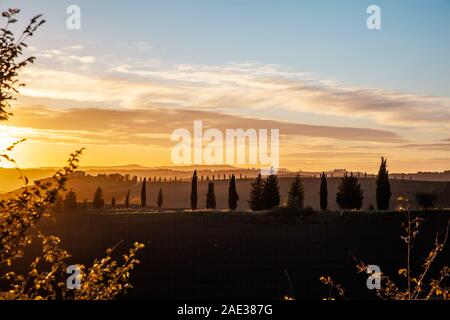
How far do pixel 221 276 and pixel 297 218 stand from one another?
26.4 m

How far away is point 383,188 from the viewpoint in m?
72.1

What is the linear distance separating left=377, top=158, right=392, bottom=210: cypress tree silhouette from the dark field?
11559mm

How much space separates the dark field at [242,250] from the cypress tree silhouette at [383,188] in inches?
455

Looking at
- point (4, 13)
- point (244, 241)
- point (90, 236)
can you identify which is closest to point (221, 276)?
point (244, 241)

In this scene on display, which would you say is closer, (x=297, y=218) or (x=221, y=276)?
(x=221, y=276)

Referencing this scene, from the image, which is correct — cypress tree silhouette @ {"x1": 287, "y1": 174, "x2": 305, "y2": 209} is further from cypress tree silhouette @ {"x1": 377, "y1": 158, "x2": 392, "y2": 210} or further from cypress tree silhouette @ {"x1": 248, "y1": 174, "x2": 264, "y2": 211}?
cypress tree silhouette @ {"x1": 377, "y1": 158, "x2": 392, "y2": 210}

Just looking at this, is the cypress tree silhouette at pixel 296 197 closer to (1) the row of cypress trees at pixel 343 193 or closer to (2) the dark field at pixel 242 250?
(1) the row of cypress trees at pixel 343 193

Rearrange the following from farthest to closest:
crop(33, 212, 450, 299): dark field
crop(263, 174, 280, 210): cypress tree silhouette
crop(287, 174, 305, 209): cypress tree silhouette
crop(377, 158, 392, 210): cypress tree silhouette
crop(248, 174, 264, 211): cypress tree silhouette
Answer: crop(248, 174, 264, 211): cypress tree silhouette < crop(263, 174, 280, 210): cypress tree silhouette < crop(377, 158, 392, 210): cypress tree silhouette < crop(287, 174, 305, 209): cypress tree silhouette < crop(33, 212, 450, 299): dark field

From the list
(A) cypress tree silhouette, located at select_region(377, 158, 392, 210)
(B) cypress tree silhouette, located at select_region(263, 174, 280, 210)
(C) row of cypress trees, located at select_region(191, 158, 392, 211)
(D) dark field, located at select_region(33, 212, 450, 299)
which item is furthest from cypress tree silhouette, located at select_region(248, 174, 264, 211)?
(A) cypress tree silhouette, located at select_region(377, 158, 392, 210)

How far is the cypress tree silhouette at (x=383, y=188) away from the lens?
72088 mm

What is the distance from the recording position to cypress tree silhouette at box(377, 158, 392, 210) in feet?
237

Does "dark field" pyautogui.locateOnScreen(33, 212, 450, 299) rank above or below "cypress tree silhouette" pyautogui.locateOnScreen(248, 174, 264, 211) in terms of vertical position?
below
